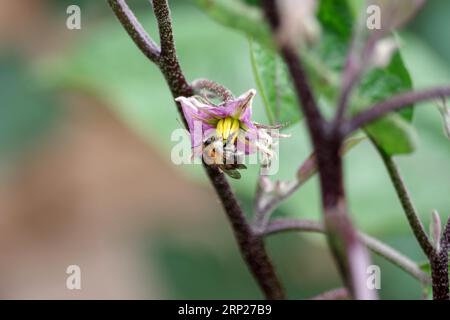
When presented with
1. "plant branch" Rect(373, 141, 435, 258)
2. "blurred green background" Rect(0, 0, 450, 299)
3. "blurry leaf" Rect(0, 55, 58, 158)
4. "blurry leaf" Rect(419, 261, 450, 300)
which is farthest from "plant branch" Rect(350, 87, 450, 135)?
"blurry leaf" Rect(0, 55, 58, 158)

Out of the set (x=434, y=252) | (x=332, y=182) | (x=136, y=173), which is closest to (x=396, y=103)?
(x=332, y=182)

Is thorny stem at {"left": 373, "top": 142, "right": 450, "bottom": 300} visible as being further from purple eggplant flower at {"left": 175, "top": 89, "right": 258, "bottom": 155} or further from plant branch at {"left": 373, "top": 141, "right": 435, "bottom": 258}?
purple eggplant flower at {"left": 175, "top": 89, "right": 258, "bottom": 155}

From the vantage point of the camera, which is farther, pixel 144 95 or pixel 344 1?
pixel 144 95

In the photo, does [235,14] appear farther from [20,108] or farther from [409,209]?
[20,108]

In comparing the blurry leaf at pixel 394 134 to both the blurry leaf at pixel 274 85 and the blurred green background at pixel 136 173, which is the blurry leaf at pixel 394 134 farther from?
the blurred green background at pixel 136 173

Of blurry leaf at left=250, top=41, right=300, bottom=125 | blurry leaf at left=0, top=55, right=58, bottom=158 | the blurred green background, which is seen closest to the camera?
blurry leaf at left=250, top=41, right=300, bottom=125

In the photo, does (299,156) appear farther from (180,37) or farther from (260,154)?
(260,154)
